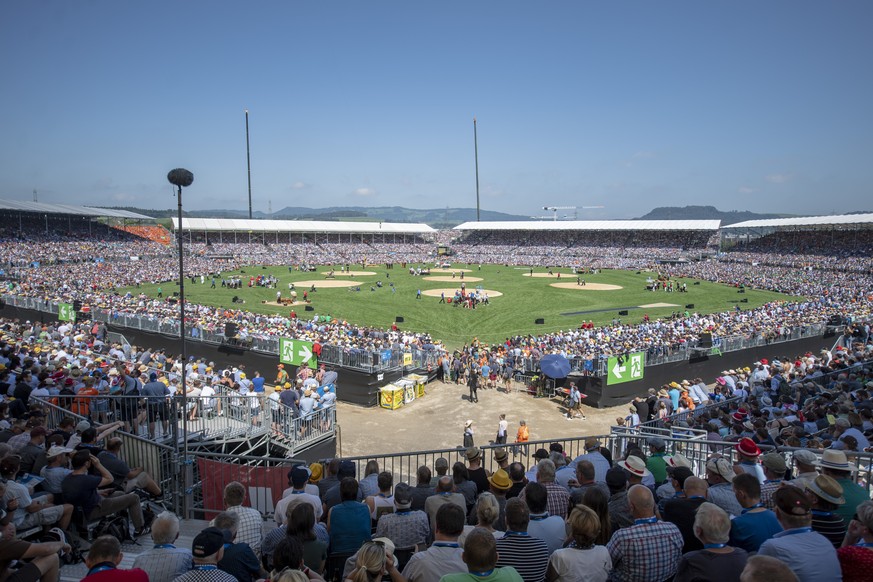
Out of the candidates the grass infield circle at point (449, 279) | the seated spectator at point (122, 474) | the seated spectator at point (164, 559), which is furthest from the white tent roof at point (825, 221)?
the seated spectator at point (164, 559)

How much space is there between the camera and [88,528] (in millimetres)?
6367

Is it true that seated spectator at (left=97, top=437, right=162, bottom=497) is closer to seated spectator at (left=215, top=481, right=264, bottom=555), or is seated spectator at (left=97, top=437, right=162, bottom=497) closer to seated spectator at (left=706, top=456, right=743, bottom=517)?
seated spectator at (left=215, top=481, right=264, bottom=555)

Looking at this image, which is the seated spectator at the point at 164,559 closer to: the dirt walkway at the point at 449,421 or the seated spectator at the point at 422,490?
the seated spectator at the point at 422,490

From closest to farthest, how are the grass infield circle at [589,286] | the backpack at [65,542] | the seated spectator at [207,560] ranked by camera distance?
1. the seated spectator at [207,560]
2. the backpack at [65,542]
3. the grass infield circle at [589,286]

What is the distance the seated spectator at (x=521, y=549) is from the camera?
4.10 meters

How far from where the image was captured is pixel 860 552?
3.56 m

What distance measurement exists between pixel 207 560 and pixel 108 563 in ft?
2.14

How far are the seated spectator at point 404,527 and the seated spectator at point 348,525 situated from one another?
0.19m

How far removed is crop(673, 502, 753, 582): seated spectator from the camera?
3.58 meters

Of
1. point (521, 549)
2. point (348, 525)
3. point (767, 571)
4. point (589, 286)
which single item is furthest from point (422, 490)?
point (589, 286)

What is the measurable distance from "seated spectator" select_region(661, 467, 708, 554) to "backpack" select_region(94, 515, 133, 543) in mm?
6114

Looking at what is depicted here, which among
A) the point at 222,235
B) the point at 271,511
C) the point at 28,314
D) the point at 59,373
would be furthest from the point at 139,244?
the point at 271,511

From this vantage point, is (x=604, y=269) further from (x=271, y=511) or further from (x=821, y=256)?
(x=271, y=511)

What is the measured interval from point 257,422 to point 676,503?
32.7 ft
